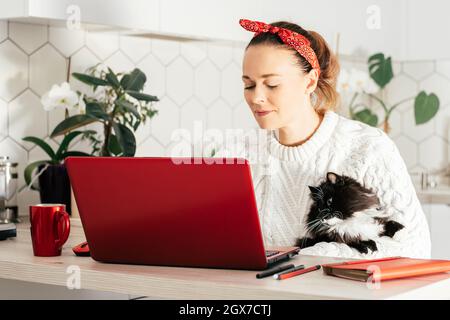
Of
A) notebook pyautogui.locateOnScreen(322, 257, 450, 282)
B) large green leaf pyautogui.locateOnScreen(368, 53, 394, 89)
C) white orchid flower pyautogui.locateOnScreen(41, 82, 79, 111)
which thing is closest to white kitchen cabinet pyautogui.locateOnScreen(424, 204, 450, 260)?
large green leaf pyautogui.locateOnScreen(368, 53, 394, 89)

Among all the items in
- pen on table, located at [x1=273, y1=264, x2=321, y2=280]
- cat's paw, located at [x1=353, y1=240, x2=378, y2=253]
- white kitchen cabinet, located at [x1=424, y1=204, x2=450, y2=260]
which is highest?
pen on table, located at [x1=273, y1=264, x2=321, y2=280]

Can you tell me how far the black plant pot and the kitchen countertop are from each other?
2.37ft

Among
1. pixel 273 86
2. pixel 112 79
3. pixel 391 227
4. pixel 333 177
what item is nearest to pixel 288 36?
pixel 273 86

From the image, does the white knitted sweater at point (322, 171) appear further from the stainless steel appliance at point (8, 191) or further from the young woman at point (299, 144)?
the stainless steel appliance at point (8, 191)

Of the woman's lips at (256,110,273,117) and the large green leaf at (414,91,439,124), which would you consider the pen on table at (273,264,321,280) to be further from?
the large green leaf at (414,91,439,124)

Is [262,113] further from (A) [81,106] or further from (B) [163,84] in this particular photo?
(B) [163,84]

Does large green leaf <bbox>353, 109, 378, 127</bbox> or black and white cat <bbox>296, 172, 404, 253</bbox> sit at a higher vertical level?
large green leaf <bbox>353, 109, 378, 127</bbox>

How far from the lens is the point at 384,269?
1351 mm

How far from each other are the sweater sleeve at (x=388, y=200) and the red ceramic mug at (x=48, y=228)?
567 mm

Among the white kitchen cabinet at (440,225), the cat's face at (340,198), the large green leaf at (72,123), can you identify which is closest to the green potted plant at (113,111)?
the large green leaf at (72,123)

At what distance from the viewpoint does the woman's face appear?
6.55ft
